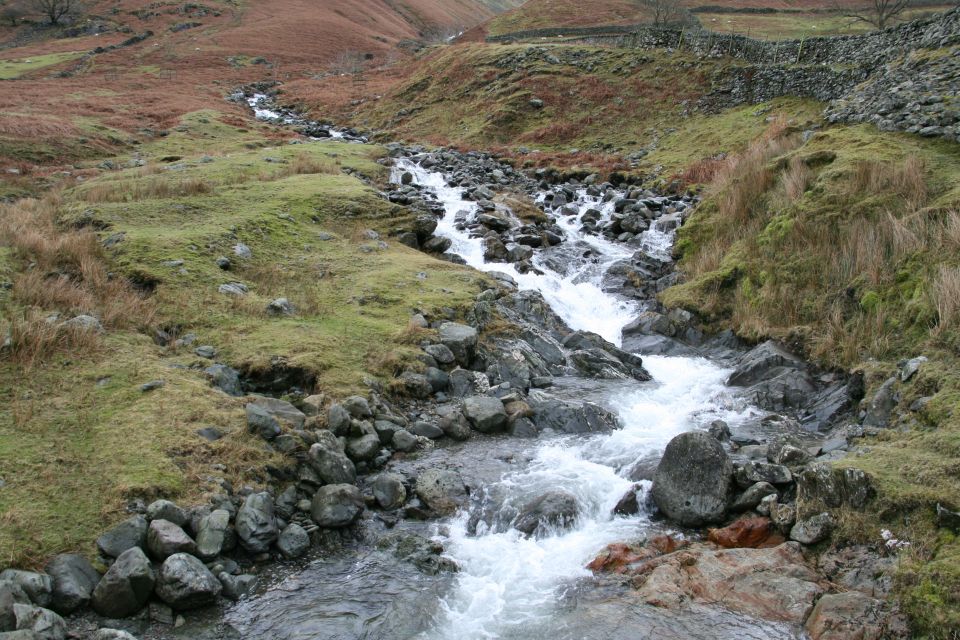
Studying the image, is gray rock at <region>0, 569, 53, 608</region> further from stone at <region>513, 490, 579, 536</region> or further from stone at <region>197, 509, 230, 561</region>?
stone at <region>513, 490, 579, 536</region>

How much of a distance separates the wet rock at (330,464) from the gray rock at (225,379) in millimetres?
1882

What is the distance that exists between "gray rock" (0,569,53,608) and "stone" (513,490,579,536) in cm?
499

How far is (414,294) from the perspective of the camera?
13883 mm

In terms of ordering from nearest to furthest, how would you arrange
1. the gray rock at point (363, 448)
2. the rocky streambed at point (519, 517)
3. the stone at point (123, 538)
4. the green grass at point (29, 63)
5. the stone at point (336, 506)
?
the rocky streambed at point (519, 517), the stone at point (123, 538), the stone at point (336, 506), the gray rock at point (363, 448), the green grass at point (29, 63)

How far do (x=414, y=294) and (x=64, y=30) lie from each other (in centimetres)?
7963

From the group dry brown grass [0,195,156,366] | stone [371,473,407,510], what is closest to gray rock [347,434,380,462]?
stone [371,473,407,510]

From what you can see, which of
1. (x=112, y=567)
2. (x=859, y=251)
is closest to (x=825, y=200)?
(x=859, y=251)

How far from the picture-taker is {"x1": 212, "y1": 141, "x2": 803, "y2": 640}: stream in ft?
21.0

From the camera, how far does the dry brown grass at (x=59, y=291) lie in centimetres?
913

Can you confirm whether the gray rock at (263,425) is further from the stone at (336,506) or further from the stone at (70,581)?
the stone at (70,581)

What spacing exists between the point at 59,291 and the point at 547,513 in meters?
8.62

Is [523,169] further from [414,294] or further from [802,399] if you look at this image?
[802,399]

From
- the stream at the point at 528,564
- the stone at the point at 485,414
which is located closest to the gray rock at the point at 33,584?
the stream at the point at 528,564

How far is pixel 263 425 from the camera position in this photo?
8633mm
